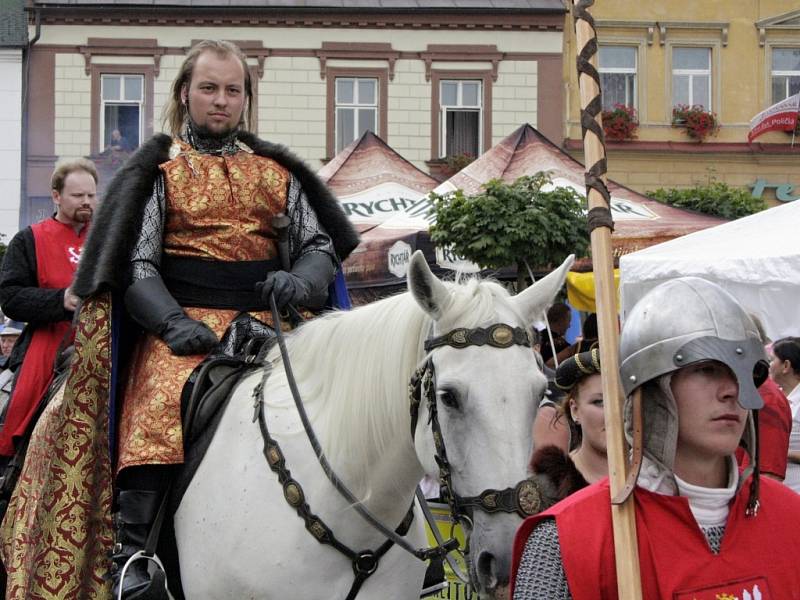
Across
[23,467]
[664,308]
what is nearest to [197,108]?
[23,467]

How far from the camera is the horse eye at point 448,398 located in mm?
3000

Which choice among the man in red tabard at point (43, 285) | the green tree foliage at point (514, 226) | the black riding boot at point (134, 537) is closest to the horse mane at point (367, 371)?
the black riding boot at point (134, 537)

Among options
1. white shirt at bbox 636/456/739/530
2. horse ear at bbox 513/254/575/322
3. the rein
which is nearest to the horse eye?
horse ear at bbox 513/254/575/322

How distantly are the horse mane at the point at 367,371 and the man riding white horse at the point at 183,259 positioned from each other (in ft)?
Result: 1.25

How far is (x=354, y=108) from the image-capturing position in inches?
982

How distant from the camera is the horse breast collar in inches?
112

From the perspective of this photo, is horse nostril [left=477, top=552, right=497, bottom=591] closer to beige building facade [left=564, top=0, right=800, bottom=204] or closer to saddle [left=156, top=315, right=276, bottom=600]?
saddle [left=156, top=315, right=276, bottom=600]

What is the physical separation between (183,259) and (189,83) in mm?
737

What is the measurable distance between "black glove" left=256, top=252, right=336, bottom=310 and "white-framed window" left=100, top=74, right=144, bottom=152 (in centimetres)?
2129

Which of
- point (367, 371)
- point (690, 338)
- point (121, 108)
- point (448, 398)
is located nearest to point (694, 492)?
point (690, 338)

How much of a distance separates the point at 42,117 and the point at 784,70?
16.5 m

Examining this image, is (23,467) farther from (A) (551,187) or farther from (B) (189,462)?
(A) (551,187)

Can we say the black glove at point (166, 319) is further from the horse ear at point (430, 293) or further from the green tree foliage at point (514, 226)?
the green tree foliage at point (514, 226)

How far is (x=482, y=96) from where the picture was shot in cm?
2505
